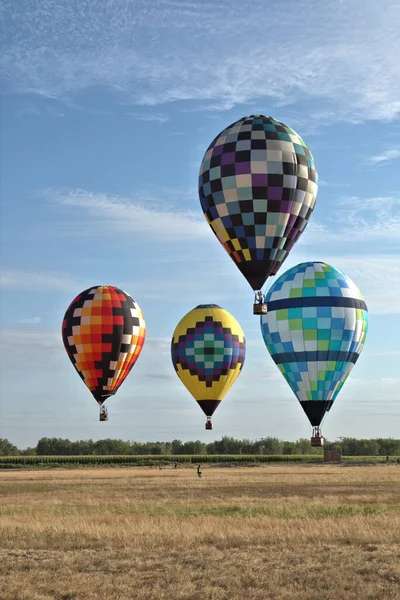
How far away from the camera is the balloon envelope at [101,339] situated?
2317 inches

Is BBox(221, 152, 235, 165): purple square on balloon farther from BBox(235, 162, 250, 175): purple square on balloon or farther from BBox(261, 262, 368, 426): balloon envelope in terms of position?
BBox(261, 262, 368, 426): balloon envelope

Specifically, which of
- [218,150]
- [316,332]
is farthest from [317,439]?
[218,150]

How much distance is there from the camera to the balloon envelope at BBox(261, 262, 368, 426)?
48250mm

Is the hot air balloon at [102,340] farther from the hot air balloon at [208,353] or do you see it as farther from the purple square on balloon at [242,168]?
the purple square on balloon at [242,168]

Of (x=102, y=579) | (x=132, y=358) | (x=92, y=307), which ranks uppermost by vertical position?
(x=92, y=307)

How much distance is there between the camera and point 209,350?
2635 inches

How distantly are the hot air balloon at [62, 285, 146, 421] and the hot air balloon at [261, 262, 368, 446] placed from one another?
13106 mm

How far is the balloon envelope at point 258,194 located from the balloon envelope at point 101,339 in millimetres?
20141

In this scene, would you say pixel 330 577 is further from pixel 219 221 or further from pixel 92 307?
pixel 92 307

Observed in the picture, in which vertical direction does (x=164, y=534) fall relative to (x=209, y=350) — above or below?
below

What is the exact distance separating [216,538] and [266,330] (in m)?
30.1

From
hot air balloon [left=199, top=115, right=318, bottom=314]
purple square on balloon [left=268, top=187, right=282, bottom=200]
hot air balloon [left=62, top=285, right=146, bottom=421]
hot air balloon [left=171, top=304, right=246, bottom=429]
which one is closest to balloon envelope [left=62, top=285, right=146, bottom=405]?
hot air balloon [left=62, top=285, right=146, bottom=421]

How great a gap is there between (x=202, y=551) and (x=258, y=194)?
75.2 ft

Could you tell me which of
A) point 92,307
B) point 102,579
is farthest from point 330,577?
point 92,307
